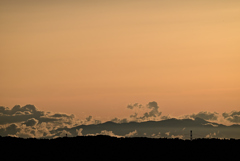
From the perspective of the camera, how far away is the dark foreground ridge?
76438 millimetres

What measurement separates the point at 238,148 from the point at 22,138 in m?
37.5

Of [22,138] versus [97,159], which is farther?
[22,138]

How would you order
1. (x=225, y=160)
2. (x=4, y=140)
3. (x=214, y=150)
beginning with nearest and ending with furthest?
(x=225, y=160) < (x=214, y=150) < (x=4, y=140)

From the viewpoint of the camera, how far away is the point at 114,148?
81.6 m

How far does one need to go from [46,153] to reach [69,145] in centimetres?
577

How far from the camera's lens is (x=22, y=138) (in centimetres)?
9144

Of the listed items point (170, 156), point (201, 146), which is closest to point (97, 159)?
point (170, 156)

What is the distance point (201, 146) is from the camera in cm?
8275

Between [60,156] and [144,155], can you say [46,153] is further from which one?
[144,155]

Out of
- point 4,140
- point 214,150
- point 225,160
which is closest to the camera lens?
point 225,160

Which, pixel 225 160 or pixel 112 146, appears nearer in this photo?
pixel 225 160

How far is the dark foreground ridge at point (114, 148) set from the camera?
76438 millimetres

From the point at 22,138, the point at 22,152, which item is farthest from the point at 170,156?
the point at 22,138

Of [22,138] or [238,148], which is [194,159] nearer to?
[238,148]
